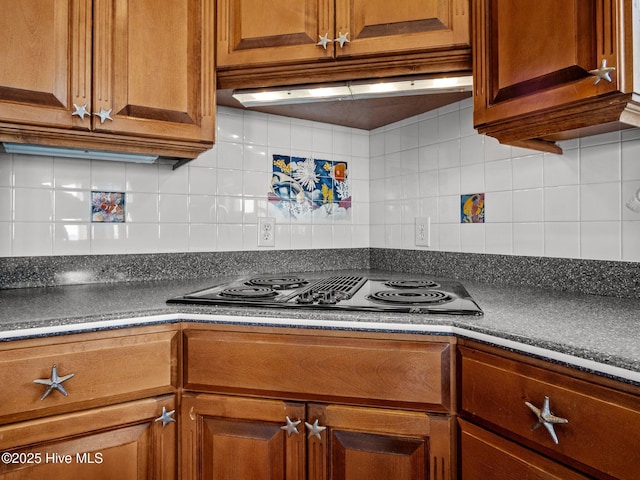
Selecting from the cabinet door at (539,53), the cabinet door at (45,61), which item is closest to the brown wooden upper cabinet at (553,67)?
the cabinet door at (539,53)

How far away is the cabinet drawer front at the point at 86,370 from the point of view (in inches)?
35.2

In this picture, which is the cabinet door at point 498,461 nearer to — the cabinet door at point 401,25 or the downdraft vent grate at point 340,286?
the downdraft vent grate at point 340,286

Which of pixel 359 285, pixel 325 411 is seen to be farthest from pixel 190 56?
pixel 325 411

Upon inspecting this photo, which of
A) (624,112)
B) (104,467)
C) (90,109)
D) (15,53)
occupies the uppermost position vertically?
(15,53)

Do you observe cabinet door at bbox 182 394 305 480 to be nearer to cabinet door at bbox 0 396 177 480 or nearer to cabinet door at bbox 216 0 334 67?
cabinet door at bbox 0 396 177 480

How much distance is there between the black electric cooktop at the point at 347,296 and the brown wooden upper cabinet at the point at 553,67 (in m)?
0.49

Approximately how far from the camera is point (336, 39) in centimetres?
128

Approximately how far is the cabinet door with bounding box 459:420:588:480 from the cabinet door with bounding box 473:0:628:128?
75 centimetres

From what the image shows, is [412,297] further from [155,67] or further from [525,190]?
[155,67]

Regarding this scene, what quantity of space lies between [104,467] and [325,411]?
0.56 meters

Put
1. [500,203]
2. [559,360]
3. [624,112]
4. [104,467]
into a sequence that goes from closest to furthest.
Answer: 1. [559,360]
2. [624,112]
3. [104,467]
4. [500,203]

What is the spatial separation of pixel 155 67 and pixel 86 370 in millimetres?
922

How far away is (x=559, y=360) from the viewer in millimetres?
715

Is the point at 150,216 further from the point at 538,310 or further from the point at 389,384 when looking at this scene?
the point at 538,310
